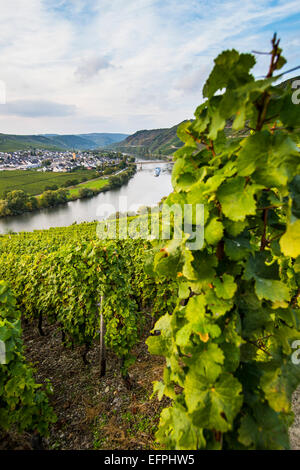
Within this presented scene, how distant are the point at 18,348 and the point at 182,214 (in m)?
3.90

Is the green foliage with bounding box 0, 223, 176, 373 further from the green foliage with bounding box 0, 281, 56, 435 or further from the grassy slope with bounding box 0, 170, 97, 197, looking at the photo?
the grassy slope with bounding box 0, 170, 97, 197

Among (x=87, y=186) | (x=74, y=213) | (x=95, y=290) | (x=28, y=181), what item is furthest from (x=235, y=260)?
(x=28, y=181)

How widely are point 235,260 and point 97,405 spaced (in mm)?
4661

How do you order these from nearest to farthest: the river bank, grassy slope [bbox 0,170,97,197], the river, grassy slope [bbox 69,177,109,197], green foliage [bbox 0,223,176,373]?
green foliage [bbox 0,223,176,373]
the river
the river bank
grassy slope [bbox 69,177,109,197]
grassy slope [bbox 0,170,97,197]

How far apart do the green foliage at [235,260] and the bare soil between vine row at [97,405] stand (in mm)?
2752

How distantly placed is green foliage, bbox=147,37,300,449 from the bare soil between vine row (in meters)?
2.75

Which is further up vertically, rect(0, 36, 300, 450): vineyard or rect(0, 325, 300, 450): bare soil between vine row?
rect(0, 36, 300, 450): vineyard

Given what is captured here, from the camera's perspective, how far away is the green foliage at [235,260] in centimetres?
107

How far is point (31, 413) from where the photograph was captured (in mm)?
3473

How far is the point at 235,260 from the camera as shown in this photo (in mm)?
1354

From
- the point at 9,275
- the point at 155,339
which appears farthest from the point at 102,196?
the point at 155,339

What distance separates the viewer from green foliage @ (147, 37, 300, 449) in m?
1.07

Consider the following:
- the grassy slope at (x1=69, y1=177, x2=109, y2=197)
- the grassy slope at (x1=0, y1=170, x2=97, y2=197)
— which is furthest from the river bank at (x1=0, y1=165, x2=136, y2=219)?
the grassy slope at (x1=0, y1=170, x2=97, y2=197)
